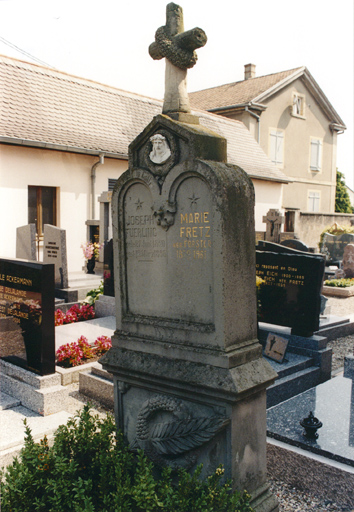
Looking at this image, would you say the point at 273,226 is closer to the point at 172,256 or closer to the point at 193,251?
the point at 172,256

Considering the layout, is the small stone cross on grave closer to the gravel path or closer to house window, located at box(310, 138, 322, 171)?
house window, located at box(310, 138, 322, 171)

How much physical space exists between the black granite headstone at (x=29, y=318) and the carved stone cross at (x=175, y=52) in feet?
8.05

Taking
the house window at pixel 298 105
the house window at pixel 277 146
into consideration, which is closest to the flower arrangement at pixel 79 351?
the house window at pixel 277 146

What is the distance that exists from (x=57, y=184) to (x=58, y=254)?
463 centimetres

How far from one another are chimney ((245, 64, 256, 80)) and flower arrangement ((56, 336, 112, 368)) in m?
25.1

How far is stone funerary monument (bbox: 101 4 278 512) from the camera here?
3.34m

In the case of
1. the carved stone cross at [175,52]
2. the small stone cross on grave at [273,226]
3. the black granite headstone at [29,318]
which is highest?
the carved stone cross at [175,52]

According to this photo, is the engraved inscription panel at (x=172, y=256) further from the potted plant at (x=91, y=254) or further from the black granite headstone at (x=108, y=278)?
the potted plant at (x=91, y=254)

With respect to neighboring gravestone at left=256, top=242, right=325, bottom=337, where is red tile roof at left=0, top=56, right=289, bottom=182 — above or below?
above

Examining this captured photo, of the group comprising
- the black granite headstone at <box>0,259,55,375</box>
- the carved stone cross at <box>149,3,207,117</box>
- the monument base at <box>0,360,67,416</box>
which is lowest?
the monument base at <box>0,360,67,416</box>

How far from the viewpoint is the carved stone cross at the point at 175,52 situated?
12.0 ft

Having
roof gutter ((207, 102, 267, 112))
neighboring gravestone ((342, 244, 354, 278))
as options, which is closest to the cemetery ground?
neighboring gravestone ((342, 244, 354, 278))

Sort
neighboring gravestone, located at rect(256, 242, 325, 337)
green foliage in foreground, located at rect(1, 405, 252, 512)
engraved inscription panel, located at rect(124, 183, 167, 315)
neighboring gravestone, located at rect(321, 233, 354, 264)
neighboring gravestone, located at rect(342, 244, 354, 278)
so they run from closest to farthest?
green foliage in foreground, located at rect(1, 405, 252, 512), engraved inscription panel, located at rect(124, 183, 167, 315), neighboring gravestone, located at rect(256, 242, 325, 337), neighboring gravestone, located at rect(342, 244, 354, 278), neighboring gravestone, located at rect(321, 233, 354, 264)

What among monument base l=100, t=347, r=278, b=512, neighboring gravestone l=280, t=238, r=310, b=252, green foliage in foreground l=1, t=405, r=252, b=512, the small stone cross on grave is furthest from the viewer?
the small stone cross on grave
